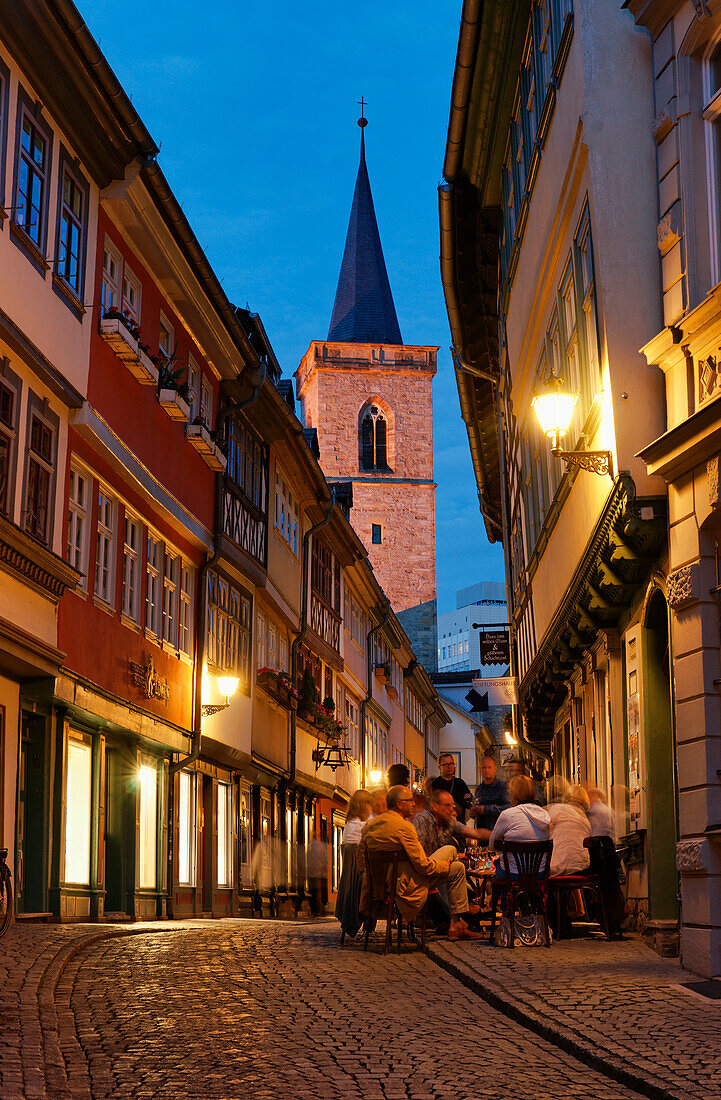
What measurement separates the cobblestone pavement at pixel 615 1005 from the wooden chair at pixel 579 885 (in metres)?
0.43

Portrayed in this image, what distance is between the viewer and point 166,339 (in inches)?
867

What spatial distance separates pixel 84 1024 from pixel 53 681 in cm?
810

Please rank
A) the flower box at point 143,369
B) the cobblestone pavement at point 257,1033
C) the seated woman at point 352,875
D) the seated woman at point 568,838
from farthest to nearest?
the flower box at point 143,369, the seated woman at point 352,875, the seated woman at point 568,838, the cobblestone pavement at point 257,1033

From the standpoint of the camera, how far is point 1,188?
47.4 feet

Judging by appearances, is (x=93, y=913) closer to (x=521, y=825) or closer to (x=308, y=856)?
(x=521, y=825)

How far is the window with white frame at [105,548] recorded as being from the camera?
1816 centimetres

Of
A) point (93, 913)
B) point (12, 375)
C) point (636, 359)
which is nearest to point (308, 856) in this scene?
point (93, 913)

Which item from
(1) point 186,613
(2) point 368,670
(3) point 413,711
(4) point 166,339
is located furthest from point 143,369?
Result: (3) point 413,711

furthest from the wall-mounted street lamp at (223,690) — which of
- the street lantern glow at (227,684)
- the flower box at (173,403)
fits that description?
the flower box at (173,403)

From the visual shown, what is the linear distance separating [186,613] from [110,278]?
583cm

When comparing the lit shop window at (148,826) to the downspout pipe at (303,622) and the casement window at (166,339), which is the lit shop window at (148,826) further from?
the downspout pipe at (303,622)

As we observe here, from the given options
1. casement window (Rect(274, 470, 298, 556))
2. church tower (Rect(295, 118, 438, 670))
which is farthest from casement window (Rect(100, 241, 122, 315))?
church tower (Rect(295, 118, 438, 670))

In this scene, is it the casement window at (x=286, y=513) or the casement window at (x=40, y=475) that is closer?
the casement window at (x=40, y=475)

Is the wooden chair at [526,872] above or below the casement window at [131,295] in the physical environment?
below
